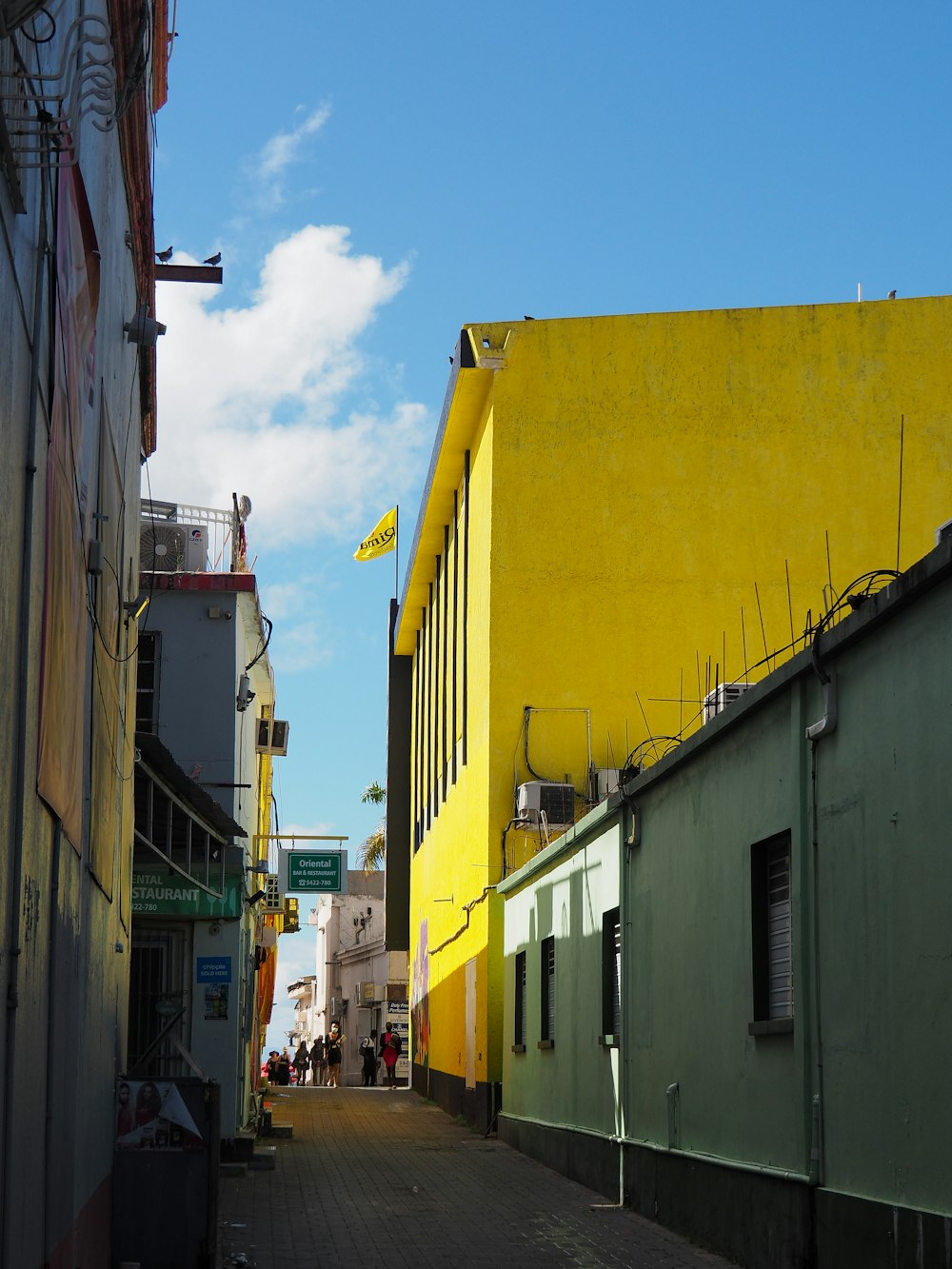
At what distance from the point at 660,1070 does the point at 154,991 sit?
7250 mm

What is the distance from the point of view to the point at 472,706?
2697 centimetres

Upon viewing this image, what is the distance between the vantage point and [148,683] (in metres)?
21.1

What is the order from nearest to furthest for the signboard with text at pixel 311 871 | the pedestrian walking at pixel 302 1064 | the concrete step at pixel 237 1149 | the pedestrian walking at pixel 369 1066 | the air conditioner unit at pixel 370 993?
the concrete step at pixel 237 1149
the signboard with text at pixel 311 871
the pedestrian walking at pixel 369 1066
the pedestrian walking at pixel 302 1064
the air conditioner unit at pixel 370 993

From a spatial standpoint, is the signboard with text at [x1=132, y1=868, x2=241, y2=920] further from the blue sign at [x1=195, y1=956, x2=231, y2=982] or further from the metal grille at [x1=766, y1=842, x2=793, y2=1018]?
the metal grille at [x1=766, y1=842, x2=793, y2=1018]

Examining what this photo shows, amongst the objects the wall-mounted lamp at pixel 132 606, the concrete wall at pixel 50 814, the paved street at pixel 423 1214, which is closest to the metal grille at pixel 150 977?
the paved street at pixel 423 1214

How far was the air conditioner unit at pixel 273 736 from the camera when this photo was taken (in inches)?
1032

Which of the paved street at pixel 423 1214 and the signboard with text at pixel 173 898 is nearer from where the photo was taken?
the paved street at pixel 423 1214

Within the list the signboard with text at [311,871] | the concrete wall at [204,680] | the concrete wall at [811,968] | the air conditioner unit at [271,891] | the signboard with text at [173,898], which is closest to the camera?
the concrete wall at [811,968]

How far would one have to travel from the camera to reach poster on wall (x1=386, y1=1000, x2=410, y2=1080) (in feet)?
157

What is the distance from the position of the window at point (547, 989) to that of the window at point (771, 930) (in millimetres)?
8375

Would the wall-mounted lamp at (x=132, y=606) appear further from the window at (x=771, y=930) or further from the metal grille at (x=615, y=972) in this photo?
the metal grille at (x=615, y=972)

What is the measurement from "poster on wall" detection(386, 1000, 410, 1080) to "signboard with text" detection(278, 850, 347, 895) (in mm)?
20455

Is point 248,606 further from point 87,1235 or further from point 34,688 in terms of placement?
point 34,688

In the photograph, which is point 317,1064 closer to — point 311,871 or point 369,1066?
point 369,1066
